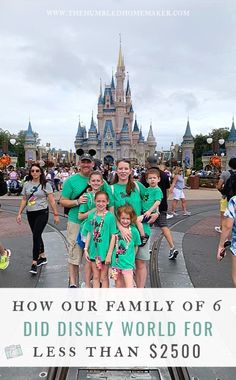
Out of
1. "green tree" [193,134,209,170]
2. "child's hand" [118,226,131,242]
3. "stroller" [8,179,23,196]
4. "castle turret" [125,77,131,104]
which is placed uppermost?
"castle turret" [125,77,131,104]

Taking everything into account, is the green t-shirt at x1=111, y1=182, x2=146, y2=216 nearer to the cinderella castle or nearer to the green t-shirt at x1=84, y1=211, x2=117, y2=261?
the green t-shirt at x1=84, y1=211, x2=117, y2=261

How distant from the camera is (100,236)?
10.6 feet

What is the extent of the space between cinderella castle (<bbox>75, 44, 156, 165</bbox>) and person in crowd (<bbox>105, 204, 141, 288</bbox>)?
77087 millimetres

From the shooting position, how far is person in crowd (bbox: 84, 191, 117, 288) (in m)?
3.21

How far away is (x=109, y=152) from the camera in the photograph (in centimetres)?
8538

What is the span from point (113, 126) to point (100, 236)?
86989 millimetres

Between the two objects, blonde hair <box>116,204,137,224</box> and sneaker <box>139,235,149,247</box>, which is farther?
sneaker <box>139,235,149,247</box>

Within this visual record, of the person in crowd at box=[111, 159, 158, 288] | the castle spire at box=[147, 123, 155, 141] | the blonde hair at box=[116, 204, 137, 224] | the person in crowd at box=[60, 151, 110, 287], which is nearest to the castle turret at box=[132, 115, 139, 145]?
the castle spire at box=[147, 123, 155, 141]

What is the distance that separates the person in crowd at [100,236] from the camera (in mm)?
3207

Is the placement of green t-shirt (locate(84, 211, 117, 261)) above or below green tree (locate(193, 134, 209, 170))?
below

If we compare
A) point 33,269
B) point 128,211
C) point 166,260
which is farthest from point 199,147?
point 128,211

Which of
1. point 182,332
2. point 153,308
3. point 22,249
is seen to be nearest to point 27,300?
point 153,308

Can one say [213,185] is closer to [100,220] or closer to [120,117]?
[100,220]

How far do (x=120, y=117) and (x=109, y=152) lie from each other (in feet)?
34.1
